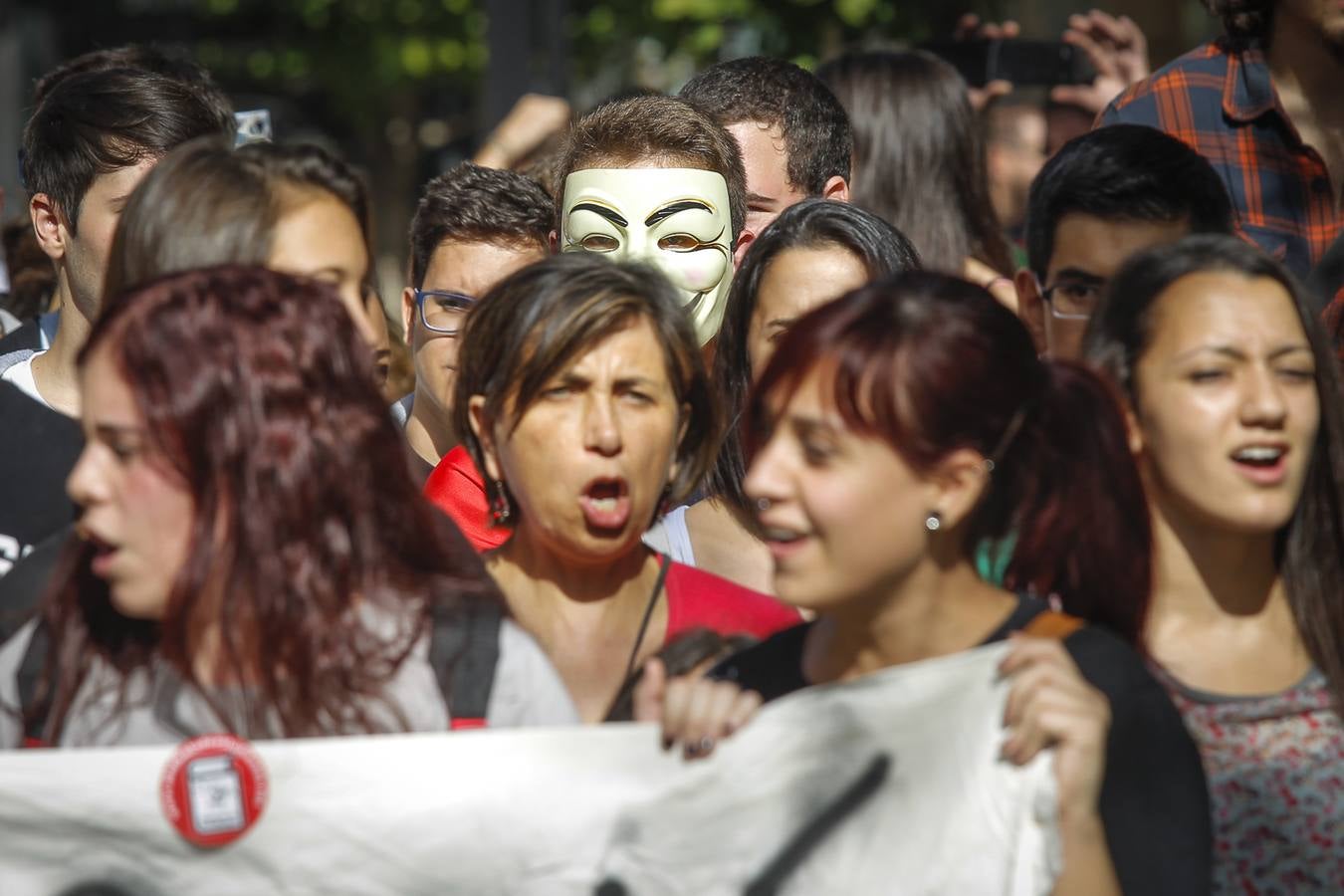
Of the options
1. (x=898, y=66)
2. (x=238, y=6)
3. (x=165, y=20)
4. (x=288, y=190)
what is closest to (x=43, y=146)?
(x=288, y=190)

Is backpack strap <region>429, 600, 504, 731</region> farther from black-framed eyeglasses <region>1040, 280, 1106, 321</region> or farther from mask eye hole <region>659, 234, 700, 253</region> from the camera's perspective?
black-framed eyeglasses <region>1040, 280, 1106, 321</region>

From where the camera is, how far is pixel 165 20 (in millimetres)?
17172

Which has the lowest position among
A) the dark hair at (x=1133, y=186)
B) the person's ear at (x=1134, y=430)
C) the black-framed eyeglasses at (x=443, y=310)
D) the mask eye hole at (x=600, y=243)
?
the black-framed eyeglasses at (x=443, y=310)

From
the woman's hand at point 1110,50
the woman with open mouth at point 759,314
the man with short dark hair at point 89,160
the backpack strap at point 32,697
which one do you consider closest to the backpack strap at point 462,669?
the backpack strap at point 32,697

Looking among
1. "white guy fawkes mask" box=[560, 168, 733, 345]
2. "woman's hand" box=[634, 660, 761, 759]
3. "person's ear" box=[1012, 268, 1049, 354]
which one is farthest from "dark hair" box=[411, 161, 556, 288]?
"woman's hand" box=[634, 660, 761, 759]

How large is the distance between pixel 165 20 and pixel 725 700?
1648 centimetres

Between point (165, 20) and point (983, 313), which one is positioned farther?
point (165, 20)

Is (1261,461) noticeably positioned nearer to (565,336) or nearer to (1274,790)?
(1274,790)

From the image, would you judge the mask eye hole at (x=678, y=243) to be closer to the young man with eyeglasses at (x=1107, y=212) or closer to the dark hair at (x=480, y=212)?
the dark hair at (x=480, y=212)

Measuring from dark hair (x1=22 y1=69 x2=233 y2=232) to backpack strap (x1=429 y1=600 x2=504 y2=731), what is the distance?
1.62m

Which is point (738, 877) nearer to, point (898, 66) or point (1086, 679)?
point (1086, 679)

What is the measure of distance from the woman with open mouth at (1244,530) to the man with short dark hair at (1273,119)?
156 cm

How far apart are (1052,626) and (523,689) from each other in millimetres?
693

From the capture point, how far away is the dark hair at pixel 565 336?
271cm
